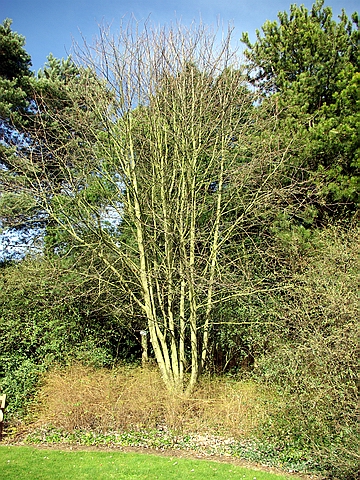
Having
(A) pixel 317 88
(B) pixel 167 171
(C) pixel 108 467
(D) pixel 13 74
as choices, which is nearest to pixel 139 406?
(C) pixel 108 467

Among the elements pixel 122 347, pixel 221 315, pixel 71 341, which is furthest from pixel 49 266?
pixel 221 315

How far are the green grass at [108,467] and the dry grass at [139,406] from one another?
93 centimetres

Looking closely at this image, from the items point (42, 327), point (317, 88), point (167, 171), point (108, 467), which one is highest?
point (317, 88)

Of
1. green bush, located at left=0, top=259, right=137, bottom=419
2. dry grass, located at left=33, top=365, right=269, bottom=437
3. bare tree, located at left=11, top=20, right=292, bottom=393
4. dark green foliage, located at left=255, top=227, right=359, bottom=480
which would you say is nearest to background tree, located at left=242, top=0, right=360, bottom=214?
bare tree, located at left=11, top=20, right=292, bottom=393

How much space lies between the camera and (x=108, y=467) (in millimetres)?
5277

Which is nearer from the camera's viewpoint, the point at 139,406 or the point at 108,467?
the point at 108,467

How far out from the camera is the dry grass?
668 cm

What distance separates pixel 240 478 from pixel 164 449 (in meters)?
1.46

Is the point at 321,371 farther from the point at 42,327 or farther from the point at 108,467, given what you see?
the point at 42,327

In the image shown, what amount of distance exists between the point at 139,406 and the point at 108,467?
169 centimetres

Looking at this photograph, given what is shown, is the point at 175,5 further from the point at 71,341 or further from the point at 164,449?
the point at 164,449

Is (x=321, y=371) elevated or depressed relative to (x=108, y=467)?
elevated

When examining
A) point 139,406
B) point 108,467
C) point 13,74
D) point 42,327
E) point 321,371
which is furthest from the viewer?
point 13,74

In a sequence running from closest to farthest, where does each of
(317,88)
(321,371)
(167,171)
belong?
(321,371), (167,171), (317,88)
